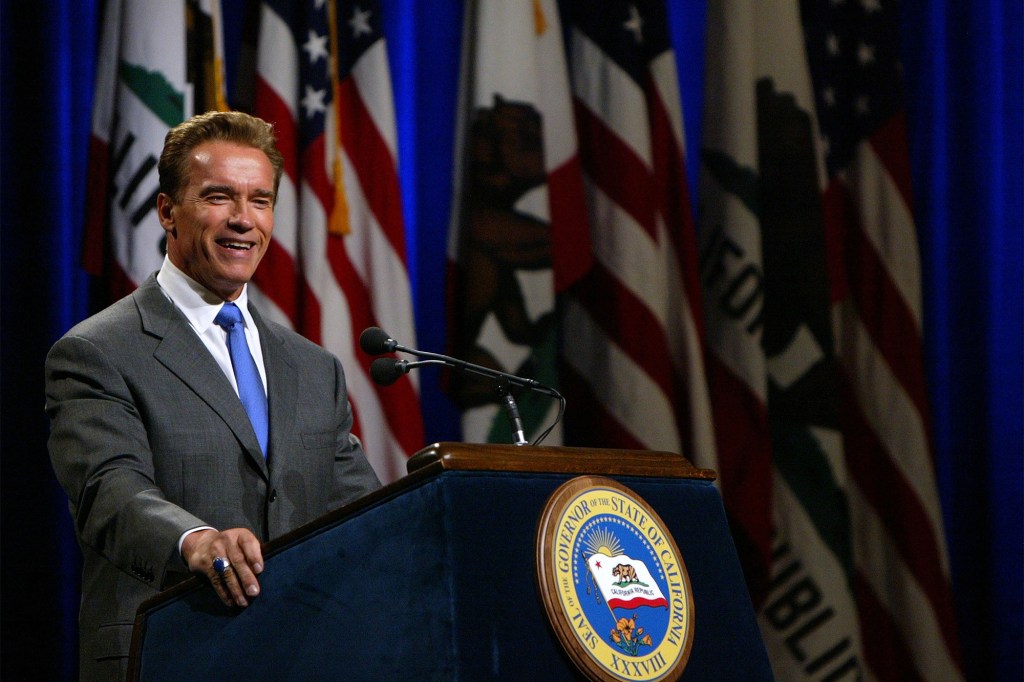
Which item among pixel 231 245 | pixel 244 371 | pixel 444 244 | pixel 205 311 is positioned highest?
pixel 444 244

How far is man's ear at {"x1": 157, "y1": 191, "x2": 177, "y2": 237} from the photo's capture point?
2.07 meters

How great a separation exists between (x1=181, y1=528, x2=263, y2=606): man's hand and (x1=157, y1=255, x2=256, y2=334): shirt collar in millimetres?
614

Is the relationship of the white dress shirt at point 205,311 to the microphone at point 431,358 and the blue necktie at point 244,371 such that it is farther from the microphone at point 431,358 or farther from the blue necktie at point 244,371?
the microphone at point 431,358

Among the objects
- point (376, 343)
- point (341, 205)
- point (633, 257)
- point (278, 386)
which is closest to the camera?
point (376, 343)

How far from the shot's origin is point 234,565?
143 centimetres

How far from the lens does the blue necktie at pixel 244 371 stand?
1.92 meters

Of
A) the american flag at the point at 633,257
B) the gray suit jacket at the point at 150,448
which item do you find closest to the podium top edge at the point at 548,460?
the gray suit jacket at the point at 150,448

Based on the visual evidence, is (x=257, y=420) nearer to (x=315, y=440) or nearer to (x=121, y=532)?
(x=315, y=440)

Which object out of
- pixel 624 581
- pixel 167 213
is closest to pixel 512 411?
pixel 624 581

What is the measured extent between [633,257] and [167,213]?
6.55 feet

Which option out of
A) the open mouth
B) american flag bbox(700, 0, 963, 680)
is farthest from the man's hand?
american flag bbox(700, 0, 963, 680)

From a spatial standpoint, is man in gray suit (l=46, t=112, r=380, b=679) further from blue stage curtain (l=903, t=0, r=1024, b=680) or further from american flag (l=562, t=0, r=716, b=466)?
blue stage curtain (l=903, t=0, r=1024, b=680)

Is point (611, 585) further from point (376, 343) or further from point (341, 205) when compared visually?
point (341, 205)

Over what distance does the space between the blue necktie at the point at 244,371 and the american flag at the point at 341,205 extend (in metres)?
1.45
